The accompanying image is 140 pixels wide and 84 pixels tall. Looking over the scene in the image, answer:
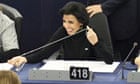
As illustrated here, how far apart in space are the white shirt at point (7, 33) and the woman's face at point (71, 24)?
0.47 meters

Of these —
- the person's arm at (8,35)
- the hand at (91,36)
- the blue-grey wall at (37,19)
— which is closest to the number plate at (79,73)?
the hand at (91,36)

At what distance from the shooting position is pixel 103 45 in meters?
3.11

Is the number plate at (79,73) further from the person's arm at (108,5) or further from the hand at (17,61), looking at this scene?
the person's arm at (108,5)

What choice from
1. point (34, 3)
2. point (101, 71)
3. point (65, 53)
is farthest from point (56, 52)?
point (34, 3)

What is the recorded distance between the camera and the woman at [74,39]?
3168 mm

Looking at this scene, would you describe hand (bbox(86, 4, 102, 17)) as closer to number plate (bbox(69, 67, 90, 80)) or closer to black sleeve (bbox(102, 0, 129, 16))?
black sleeve (bbox(102, 0, 129, 16))

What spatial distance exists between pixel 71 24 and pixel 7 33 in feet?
1.88

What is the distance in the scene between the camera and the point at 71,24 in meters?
3.19

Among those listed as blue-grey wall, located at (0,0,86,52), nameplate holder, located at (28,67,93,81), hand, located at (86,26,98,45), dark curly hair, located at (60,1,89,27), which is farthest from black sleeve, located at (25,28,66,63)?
blue-grey wall, located at (0,0,86,52)

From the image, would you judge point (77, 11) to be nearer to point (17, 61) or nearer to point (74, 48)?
point (74, 48)

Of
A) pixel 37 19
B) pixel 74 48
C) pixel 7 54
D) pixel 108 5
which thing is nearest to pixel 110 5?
pixel 108 5

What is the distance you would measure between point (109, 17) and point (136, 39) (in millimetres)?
565

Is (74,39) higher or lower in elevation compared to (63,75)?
higher

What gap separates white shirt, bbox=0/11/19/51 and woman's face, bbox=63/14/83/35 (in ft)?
1.53
